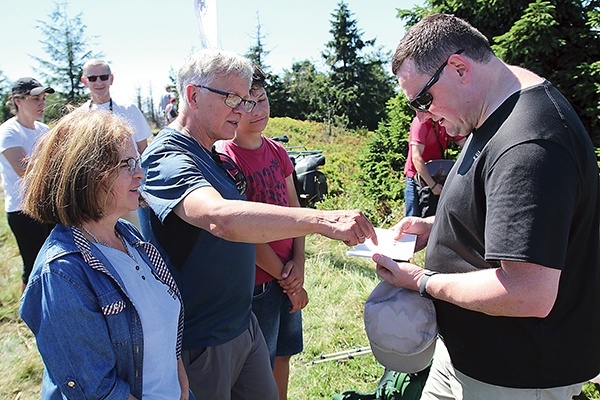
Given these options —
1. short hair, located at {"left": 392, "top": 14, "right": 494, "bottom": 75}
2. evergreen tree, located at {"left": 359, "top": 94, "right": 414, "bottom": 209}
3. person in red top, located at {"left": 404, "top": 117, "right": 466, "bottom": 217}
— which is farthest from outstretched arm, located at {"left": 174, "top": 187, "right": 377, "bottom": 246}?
evergreen tree, located at {"left": 359, "top": 94, "right": 414, "bottom": 209}

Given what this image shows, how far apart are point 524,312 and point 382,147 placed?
7.93 m

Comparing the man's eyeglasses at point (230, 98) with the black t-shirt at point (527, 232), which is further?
the man's eyeglasses at point (230, 98)

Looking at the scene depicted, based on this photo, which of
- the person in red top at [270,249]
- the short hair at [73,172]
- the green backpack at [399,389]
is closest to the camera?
the short hair at [73,172]

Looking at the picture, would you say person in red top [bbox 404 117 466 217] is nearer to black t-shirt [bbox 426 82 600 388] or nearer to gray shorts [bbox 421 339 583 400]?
gray shorts [bbox 421 339 583 400]

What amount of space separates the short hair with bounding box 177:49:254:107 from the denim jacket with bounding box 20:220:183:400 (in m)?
0.82

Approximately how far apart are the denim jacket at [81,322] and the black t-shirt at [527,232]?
1106 mm

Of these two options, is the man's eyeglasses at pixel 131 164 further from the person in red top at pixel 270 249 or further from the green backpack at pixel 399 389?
the green backpack at pixel 399 389

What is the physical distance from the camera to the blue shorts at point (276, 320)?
2652 mm

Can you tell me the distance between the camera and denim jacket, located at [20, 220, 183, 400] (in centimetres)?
135

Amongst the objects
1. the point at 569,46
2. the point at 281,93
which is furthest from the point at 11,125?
the point at 281,93

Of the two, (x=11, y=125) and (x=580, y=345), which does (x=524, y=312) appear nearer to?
(x=580, y=345)

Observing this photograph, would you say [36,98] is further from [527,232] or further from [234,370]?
[527,232]

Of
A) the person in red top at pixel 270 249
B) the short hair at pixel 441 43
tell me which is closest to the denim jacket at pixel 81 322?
the person in red top at pixel 270 249

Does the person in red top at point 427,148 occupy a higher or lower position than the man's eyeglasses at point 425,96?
lower
